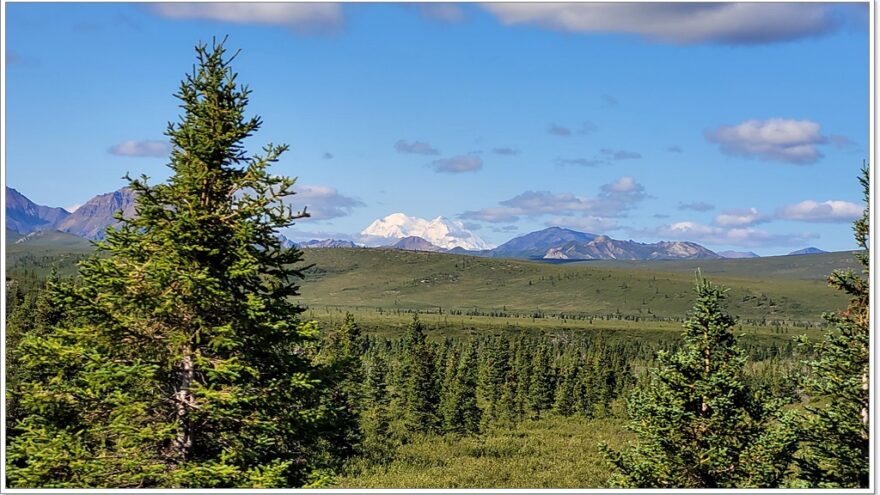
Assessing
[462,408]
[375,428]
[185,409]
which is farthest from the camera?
[462,408]

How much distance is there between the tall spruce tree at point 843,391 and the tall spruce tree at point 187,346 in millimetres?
13697

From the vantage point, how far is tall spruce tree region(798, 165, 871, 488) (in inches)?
731

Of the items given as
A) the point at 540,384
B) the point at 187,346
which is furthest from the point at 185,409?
the point at 540,384

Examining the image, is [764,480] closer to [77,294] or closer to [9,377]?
[77,294]

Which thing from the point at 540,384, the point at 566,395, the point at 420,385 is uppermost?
the point at 420,385

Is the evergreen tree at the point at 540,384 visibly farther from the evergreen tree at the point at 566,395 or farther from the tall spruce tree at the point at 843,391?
the tall spruce tree at the point at 843,391

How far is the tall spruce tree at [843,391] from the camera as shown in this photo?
18.6 meters

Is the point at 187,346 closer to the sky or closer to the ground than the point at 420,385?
closer to the sky

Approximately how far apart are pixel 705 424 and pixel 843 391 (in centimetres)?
365

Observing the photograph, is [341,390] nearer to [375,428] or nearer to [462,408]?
[375,428]

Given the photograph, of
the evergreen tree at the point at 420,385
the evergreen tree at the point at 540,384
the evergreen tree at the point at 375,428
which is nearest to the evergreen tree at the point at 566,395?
the evergreen tree at the point at 540,384

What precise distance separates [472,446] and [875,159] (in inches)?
2633

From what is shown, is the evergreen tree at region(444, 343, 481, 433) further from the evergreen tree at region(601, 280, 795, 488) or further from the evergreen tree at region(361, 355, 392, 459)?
the evergreen tree at region(601, 280, 795, 488)

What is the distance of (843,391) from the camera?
61.8 ft
